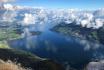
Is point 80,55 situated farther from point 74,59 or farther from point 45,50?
point 45,50

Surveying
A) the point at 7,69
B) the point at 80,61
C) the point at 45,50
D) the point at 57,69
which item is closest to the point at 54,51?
the point at 45,50

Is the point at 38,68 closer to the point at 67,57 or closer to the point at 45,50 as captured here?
the point at 67,57

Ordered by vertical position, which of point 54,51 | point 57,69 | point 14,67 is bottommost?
point 54,51

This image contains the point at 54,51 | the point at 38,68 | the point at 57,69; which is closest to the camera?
the point at 38,68

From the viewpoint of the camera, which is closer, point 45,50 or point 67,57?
point 67,57

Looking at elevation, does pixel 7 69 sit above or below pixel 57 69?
above

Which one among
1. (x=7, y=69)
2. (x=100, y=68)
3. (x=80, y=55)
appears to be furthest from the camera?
(x=80, y=55)

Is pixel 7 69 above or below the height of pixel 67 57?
above

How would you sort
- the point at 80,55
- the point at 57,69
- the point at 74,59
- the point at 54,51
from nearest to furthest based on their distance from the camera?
the point at 57,69
the point at 74,59
the point at 80,55
the point at 54,51

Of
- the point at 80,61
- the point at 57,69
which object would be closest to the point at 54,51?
the point at 80,61
